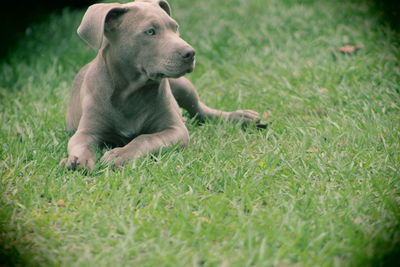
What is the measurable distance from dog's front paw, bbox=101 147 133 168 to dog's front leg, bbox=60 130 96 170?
0.39 feet

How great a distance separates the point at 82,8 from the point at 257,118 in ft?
18.4

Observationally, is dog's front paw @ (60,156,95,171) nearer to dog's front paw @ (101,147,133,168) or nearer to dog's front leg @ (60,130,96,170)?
dog's front leg @ (60,130,96,170)

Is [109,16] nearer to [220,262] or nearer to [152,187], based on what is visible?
[152,187]

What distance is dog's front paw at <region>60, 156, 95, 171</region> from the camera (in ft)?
13.8

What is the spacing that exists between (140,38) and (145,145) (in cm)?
85

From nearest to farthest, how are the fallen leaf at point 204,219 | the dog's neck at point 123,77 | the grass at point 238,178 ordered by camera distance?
the grass at point 238,178
the fallen leaf at point 204,219
the dog's neck at point 123,77

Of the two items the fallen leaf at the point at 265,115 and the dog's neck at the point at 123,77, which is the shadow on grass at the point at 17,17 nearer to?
the dog's neck at the point at 123,77

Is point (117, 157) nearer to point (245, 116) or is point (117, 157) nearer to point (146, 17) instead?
point (146, 17)

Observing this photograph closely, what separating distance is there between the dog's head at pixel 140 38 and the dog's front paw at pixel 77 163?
2.76 feet

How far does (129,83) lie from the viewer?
181 inches

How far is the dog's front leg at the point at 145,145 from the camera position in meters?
4.27

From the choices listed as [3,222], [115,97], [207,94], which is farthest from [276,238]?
[207,94]

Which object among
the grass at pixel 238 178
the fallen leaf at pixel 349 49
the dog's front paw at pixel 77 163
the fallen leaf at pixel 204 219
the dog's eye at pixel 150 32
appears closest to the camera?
the grass at pixel 238 178

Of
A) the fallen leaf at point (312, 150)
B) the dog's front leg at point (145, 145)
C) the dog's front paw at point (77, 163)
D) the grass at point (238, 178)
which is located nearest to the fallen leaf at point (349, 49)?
the grass at point (238, 178)
